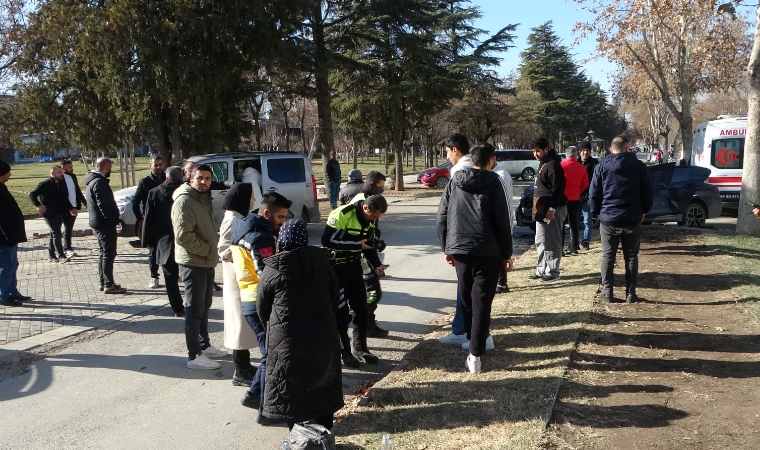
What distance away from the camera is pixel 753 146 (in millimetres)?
12438

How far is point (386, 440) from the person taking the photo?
3.92 m

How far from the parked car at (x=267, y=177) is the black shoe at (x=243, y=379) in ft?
24.9

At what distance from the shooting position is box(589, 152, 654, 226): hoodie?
7359 millimetres

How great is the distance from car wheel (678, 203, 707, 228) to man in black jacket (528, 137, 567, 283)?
7.18 metres

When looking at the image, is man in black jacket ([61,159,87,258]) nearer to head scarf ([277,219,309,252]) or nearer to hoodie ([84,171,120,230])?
hoodie ([84,171,120,230])

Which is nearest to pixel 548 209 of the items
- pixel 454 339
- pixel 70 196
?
pixel 454 339

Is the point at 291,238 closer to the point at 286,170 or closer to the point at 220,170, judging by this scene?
the point at 220,170

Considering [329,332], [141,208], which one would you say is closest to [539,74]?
[141,208]

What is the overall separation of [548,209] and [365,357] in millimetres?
4106

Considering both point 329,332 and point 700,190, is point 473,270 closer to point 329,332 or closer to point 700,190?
point 329,332

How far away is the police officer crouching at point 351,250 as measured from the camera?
18.6 ft

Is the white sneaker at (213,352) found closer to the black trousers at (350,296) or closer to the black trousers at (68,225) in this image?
the black trousers at (350,296)

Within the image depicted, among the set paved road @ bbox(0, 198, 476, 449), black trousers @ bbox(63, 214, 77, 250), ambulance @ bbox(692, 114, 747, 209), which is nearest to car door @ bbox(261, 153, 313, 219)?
black trousers @ bbox(63, 214, 77, 250)

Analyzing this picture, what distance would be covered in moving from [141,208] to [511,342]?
5.82 meters
